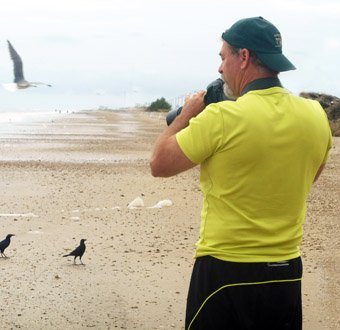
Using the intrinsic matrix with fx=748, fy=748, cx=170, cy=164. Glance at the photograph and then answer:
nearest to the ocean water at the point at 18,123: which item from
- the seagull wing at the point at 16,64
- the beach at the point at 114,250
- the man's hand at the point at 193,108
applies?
the beach at the point at 114,250

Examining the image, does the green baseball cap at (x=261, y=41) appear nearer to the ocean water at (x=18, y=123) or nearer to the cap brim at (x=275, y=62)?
the cap brim at (x=275, y=62)

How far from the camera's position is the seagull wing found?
20.2 ft

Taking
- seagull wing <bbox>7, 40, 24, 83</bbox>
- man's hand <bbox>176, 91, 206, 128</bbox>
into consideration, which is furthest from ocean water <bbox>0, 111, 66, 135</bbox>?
man's hand <bbox>176, 91, 206, 128</bbox>

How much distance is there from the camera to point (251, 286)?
3.10 meters

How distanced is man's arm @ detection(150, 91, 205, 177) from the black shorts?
406mm

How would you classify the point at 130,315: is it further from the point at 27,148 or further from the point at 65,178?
the point at 27,148

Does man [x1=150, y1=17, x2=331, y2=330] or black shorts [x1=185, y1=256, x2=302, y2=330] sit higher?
man [x1=150, y1=17, x2=331, y2=330]

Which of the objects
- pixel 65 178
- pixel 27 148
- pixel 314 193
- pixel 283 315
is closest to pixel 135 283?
pixel 283 315

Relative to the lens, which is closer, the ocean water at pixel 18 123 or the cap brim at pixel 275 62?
the cap brim at pixel 275 62

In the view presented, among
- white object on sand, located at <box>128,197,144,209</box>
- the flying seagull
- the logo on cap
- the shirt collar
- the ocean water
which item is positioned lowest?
the ocean water

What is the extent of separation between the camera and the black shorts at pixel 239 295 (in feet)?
10.2

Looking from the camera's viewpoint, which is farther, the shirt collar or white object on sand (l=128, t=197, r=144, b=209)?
white object on sand (l=128, t=197, r=144, b=209)

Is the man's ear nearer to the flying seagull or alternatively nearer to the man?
the man

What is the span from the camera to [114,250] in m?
8.32
